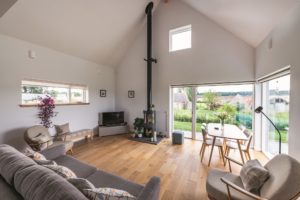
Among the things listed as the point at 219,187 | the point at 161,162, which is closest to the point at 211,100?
the point at 161,162

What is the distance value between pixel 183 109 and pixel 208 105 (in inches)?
30.9

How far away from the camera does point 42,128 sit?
3121mm

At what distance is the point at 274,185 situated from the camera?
4.26ft

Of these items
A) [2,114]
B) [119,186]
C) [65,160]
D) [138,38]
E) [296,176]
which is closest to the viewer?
[296,176]

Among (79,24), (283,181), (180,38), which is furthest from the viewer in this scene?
(180,38)

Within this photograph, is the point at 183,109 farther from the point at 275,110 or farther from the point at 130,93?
the point at 275,110

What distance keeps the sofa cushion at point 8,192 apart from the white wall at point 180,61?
398 centimetres

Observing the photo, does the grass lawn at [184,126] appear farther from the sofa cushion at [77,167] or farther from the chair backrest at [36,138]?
the chair backrest at [36,138]

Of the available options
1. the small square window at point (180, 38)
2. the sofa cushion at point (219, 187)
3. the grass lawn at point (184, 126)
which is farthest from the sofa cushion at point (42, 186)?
the small square window at point (180, 38)

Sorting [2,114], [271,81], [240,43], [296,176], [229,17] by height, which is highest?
[229,17]

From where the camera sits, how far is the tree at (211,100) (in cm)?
412

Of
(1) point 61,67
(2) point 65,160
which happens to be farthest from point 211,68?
(1) point 61,67

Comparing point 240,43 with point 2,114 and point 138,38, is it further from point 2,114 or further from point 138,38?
point 2,114

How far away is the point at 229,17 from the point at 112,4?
2.83 metres
